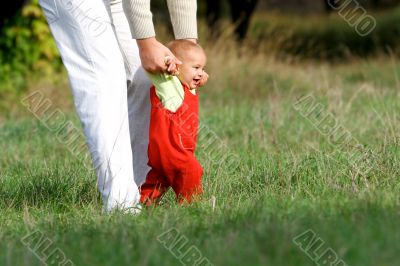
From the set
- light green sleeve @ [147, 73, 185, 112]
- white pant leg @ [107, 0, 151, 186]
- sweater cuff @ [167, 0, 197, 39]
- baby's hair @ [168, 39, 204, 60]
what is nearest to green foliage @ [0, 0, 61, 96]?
white pant leg @ [107, 0, 151, 186]

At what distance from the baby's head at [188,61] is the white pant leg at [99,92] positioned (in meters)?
0.33

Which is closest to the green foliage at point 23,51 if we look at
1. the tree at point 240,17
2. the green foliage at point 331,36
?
the tree at point 240,17

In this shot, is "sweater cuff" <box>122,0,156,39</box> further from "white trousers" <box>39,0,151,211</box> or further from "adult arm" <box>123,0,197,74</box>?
"white trousers" <box>39,0,151,211</box>

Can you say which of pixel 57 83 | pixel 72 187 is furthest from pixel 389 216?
pixel 57 83

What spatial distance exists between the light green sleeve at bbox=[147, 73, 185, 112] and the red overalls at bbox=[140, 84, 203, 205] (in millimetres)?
27

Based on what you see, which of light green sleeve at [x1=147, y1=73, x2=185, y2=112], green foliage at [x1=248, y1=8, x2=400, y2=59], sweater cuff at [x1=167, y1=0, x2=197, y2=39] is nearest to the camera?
light green sleeve at [x1=147, y1=73, x2=185, y2=112]

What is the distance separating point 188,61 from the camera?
470 cm

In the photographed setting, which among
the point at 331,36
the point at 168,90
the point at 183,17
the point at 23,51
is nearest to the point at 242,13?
the point at 23,51

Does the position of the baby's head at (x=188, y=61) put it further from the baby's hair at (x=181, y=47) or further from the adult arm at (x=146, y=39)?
the adult arm at (x=146, y=39)

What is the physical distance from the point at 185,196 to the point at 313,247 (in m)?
1.42

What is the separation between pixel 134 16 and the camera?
4500 millimetres

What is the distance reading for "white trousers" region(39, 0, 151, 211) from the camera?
447 centimetres

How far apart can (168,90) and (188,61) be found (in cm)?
20

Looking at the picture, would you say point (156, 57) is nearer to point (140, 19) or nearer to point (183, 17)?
point (140, 19)
